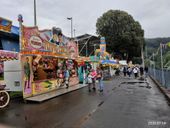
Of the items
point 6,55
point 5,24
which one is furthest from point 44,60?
point 5,24

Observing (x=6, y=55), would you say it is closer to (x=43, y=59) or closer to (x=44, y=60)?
(x=43, y=59)

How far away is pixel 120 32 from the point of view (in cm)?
5259

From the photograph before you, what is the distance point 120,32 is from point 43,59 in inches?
1491

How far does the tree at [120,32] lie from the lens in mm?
52406

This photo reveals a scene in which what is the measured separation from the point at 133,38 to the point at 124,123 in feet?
156

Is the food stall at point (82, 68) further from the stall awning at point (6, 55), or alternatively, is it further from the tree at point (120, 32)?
the tree at point (120, 32)

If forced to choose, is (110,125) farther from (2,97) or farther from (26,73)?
(26,73)

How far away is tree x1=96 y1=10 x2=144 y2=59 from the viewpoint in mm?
52406

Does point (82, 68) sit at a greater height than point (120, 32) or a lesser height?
lesser

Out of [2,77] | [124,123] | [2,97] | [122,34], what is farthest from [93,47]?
[124,123]

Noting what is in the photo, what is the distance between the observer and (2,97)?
11.1 metres

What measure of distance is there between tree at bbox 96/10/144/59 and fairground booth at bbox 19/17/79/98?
31034 mm

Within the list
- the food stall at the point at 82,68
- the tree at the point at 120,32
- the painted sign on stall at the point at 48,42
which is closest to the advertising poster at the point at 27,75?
the painted sign on stall at the point at 48,42

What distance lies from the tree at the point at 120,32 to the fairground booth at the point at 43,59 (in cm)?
3103
